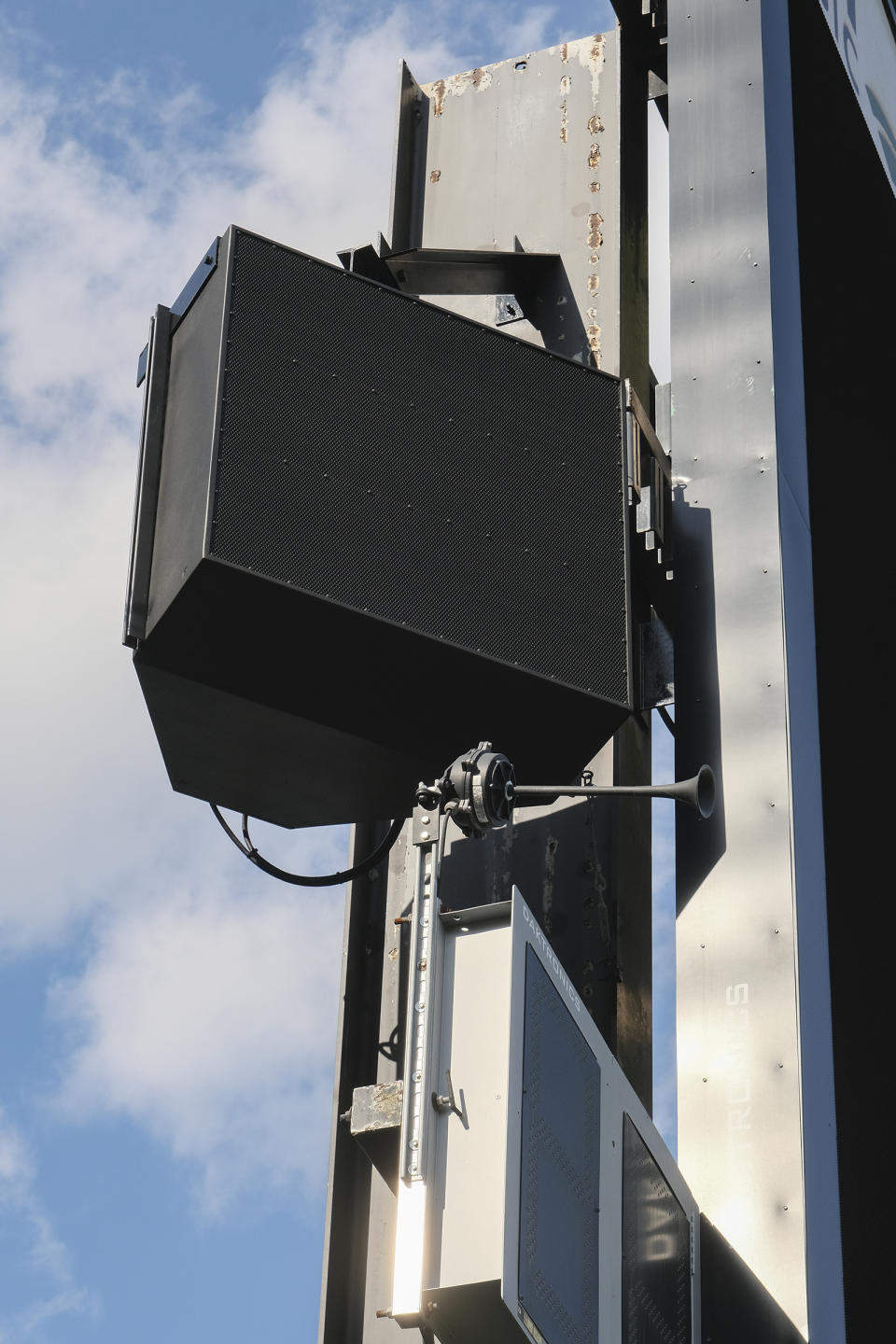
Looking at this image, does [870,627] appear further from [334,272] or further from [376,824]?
[334,272]

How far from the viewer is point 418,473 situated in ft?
22.5

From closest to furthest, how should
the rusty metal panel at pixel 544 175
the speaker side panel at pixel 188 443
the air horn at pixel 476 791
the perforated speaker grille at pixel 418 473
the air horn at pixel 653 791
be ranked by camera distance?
the air horn at pixel 476 791, the air horn at pixel 653 791, the speaker side panel at pixel 188 443, the perforated speaker grille at pixel 418 473, the rusty metal panel at pixel 544 175

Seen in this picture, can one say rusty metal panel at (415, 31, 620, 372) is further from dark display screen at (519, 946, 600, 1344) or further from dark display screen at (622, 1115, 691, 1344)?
dark display screen at (519, 946, 600, 1344)

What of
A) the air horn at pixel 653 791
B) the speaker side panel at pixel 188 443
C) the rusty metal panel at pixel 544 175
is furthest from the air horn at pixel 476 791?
the rusty metal panel at pixel 544 175

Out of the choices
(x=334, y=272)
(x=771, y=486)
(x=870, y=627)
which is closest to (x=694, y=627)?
(x=771, y=486)

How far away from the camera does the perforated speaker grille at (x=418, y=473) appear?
651 cm

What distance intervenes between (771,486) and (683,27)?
2.56 m

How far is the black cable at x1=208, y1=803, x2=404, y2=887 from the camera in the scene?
299 inches

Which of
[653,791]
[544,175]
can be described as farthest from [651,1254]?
[544,175]

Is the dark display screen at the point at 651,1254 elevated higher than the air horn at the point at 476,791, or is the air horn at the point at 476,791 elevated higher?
the air horn at the point at 476,791

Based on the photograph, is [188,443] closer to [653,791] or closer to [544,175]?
[653,791]

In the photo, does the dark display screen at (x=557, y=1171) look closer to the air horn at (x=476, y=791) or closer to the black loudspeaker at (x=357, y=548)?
the air horn at (x=476, y=791)

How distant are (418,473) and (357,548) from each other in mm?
439

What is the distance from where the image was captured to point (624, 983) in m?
7.65
